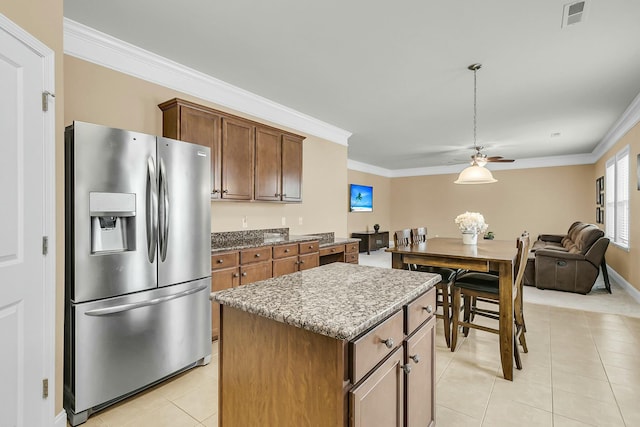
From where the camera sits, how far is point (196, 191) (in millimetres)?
2543

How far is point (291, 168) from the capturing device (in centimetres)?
414

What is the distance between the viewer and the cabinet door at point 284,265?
346 cm

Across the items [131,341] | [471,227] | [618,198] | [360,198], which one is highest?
[360,198]

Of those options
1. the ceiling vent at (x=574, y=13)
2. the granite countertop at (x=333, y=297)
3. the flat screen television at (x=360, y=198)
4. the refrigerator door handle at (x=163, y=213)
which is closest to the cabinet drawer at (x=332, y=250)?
the refrigerator door handle at (x=163, y=213)

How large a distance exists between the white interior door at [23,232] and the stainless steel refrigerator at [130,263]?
0.76 ft

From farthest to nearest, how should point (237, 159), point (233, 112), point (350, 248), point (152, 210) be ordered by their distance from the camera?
point (350, 248), point (233, 112), point (237, 159), point (152, 210)

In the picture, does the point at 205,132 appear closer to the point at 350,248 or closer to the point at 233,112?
the point at 233,112

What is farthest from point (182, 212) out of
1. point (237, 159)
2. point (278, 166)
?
point (278, 166)

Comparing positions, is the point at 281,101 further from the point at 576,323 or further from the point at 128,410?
the point at 576,323

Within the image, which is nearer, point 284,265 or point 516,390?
point 516,390

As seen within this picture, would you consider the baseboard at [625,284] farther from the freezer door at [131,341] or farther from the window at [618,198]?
the freezer door at [131,341]

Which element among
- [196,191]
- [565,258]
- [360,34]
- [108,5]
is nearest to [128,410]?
[196,191]

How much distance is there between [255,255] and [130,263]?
1.28 m

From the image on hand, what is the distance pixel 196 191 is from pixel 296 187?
5.96ft
